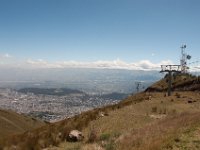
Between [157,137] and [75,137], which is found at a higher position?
→ [157,137]

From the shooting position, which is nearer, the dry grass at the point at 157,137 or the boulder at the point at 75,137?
the dry grass at the point at 157,137

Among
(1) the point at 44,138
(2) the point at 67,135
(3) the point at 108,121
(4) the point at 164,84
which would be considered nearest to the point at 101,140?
(2) the point at 67,135

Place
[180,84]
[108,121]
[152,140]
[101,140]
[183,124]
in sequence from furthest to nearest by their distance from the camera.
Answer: [180,84] < [108,121] < [183,124] < [101,140] < [152,140]

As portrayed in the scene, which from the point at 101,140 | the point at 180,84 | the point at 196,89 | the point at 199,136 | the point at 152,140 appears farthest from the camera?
the point at 180,84

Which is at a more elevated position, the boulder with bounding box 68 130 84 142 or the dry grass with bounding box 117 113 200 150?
the dry grass with bounding box 117 113 200 150

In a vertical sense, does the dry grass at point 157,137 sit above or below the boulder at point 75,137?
above

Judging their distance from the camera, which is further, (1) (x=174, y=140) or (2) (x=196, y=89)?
(2) (x=196, y=89)

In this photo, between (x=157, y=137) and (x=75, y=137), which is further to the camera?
(x=75, y=137)

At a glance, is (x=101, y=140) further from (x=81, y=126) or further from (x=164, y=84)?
(x=164, y=84)

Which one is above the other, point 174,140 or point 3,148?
point 174,140

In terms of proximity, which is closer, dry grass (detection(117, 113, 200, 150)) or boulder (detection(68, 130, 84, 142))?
dry grass (detection(117, 113, 200, 150))
